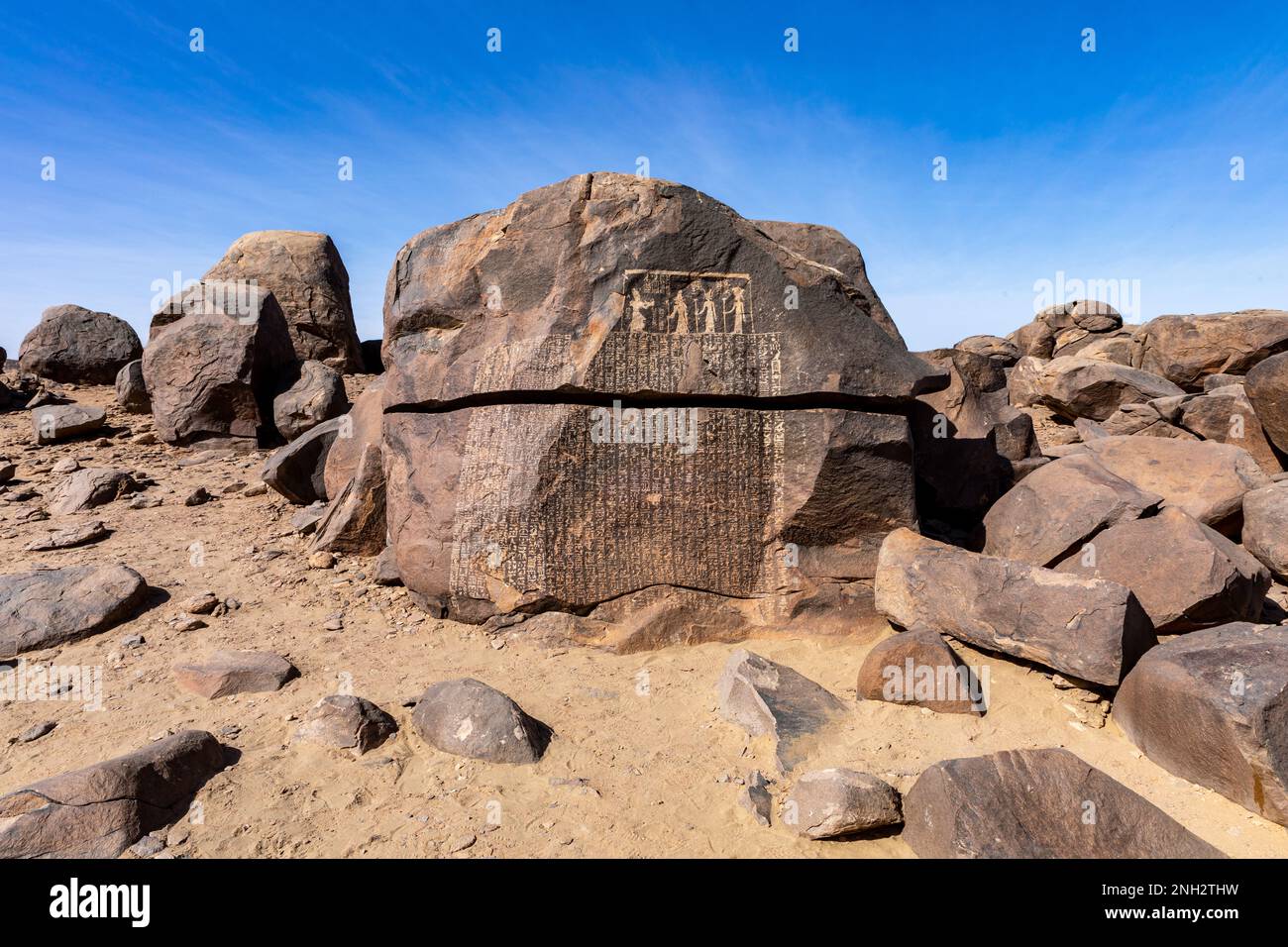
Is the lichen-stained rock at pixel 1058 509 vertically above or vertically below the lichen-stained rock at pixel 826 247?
below

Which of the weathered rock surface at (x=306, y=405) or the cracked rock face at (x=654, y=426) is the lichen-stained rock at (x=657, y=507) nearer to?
the cracked rock face at (x=654, y=426)

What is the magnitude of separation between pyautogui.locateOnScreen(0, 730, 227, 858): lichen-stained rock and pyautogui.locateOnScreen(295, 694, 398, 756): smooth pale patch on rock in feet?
1.66

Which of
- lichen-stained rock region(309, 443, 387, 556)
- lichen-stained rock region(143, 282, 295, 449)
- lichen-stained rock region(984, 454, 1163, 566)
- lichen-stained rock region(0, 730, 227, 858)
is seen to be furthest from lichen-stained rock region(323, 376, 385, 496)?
lichen-stained rock region(984, 454, 1163, 566)

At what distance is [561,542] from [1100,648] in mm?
3106

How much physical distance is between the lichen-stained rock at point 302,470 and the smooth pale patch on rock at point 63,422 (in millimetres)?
3357

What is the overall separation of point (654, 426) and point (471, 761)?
2438mm

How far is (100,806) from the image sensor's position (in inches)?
113

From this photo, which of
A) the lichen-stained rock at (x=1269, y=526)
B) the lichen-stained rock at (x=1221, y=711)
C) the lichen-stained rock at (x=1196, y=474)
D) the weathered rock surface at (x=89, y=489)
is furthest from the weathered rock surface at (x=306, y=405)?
the lichen-stained rock at (x=1269, y=526)

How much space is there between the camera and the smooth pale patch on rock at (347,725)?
3557 mm

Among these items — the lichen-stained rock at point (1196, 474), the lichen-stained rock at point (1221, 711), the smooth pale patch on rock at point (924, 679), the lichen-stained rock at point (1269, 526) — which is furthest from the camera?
the lichen-stained rock at point (1196, 474)

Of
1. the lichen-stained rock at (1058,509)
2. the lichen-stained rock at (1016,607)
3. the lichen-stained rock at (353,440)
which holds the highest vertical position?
the lichen-stained rock at (353,440)

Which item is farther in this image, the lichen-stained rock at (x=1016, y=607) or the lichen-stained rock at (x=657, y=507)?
the lichen-stained rock at (x=657, y=507)

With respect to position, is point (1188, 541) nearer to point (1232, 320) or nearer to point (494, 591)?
point (494, 591)
